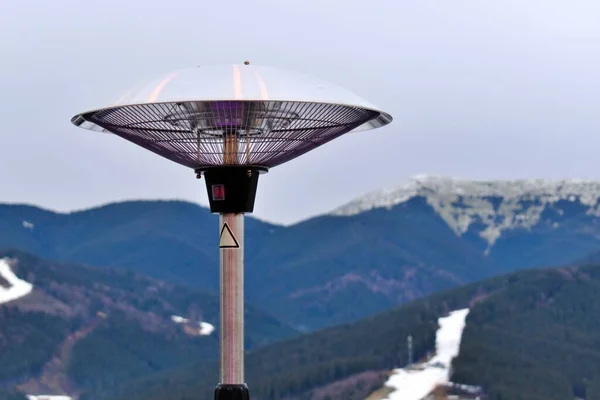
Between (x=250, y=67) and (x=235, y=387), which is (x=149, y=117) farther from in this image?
(x=235, y=387)

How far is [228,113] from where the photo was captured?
59.7 meters

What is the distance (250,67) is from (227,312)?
9301 millimetres

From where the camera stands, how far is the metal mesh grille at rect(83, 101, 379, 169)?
5931 cm

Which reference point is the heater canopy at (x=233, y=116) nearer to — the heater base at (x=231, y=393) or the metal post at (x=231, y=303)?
the metal post at (x=231, y=303)

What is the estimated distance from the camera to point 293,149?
62125 millimetres

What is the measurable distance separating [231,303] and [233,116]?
716cm

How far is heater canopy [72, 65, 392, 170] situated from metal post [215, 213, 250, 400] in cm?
268

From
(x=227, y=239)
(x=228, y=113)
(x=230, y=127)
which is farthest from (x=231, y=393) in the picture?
(x=228, y=113)

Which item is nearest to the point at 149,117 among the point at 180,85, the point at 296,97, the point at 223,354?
the point at 180,85

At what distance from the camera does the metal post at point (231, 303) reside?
6125cm

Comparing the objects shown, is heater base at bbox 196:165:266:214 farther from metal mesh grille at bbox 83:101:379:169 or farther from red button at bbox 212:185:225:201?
metal mesh grille at bbox 83:101:379:169

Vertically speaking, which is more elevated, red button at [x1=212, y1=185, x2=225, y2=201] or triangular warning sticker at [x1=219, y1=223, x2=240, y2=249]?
red button at [x1=212, y1=185, x2=225, y2=201]

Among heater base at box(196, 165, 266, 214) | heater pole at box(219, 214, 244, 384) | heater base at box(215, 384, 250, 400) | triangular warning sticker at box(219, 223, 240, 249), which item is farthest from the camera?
triangular warning sticker at box(219, 223, 240, 249)

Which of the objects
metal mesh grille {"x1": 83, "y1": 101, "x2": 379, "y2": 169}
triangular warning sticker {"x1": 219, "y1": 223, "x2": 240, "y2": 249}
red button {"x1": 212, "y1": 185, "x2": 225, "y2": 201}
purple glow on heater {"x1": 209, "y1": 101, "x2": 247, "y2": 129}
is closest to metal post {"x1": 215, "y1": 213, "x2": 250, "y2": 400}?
triangular warning sticker {"x1": 219, "y1": 223, "x2": 240, "y2": 249}
